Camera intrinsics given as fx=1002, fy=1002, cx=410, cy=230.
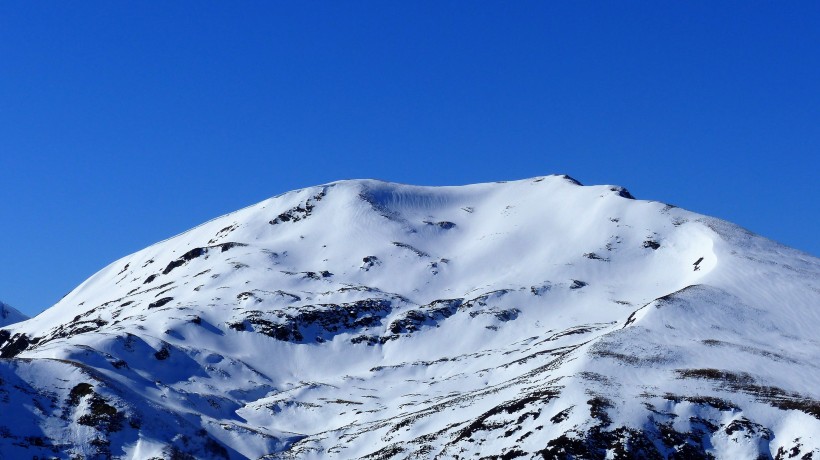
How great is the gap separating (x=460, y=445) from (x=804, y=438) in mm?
31175

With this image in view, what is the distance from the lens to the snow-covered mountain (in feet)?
316

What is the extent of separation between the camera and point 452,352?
500 feet

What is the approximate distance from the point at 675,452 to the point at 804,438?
37.2ft

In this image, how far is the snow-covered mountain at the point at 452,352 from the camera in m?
96.2

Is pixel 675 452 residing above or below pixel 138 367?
below

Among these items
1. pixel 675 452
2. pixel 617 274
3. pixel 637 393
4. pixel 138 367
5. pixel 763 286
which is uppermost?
pixel 617 274

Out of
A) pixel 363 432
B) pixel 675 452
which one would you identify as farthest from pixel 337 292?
pixel 675 452

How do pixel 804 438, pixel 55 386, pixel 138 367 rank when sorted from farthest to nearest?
pixel 138 367 < pixel 55 386 < pixel 804 438

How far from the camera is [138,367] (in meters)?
138

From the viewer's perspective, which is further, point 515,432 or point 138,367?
point 138,367

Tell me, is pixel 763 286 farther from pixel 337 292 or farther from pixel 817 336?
pixel 337 292

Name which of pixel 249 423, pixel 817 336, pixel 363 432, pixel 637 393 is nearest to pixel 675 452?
pixel 637 393

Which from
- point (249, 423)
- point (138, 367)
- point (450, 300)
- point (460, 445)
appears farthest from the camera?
point (450, 300)

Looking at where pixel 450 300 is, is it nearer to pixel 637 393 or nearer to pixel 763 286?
pixel 763 286
